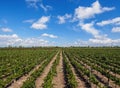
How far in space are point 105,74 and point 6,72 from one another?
929 cm

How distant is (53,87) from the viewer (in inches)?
513

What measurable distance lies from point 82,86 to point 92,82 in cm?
114

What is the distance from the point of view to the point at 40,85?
1350cm

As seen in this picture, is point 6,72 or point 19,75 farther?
point 6,72

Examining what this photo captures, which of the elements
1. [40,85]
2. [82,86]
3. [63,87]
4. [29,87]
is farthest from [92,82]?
[29,87]

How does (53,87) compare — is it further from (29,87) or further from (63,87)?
(29,87)

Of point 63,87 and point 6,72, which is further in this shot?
point 6,72

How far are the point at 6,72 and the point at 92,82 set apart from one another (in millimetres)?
9320

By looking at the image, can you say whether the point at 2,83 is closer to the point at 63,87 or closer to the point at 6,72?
the point at 63,87

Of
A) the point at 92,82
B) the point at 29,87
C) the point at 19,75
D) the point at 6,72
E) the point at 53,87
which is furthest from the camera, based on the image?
the point at 6,72

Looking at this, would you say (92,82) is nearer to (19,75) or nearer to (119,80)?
(119,80)

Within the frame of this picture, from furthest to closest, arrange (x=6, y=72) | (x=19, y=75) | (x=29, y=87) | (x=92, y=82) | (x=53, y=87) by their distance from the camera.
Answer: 1. (x=6, y=72)
2. (x=19, y=75)
3. (x=92, y=82)
4. (x=53, y=87)
5. (x=29, y=87)

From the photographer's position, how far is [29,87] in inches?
480

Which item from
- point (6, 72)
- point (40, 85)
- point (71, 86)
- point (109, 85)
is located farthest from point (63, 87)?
point (6, 72)
